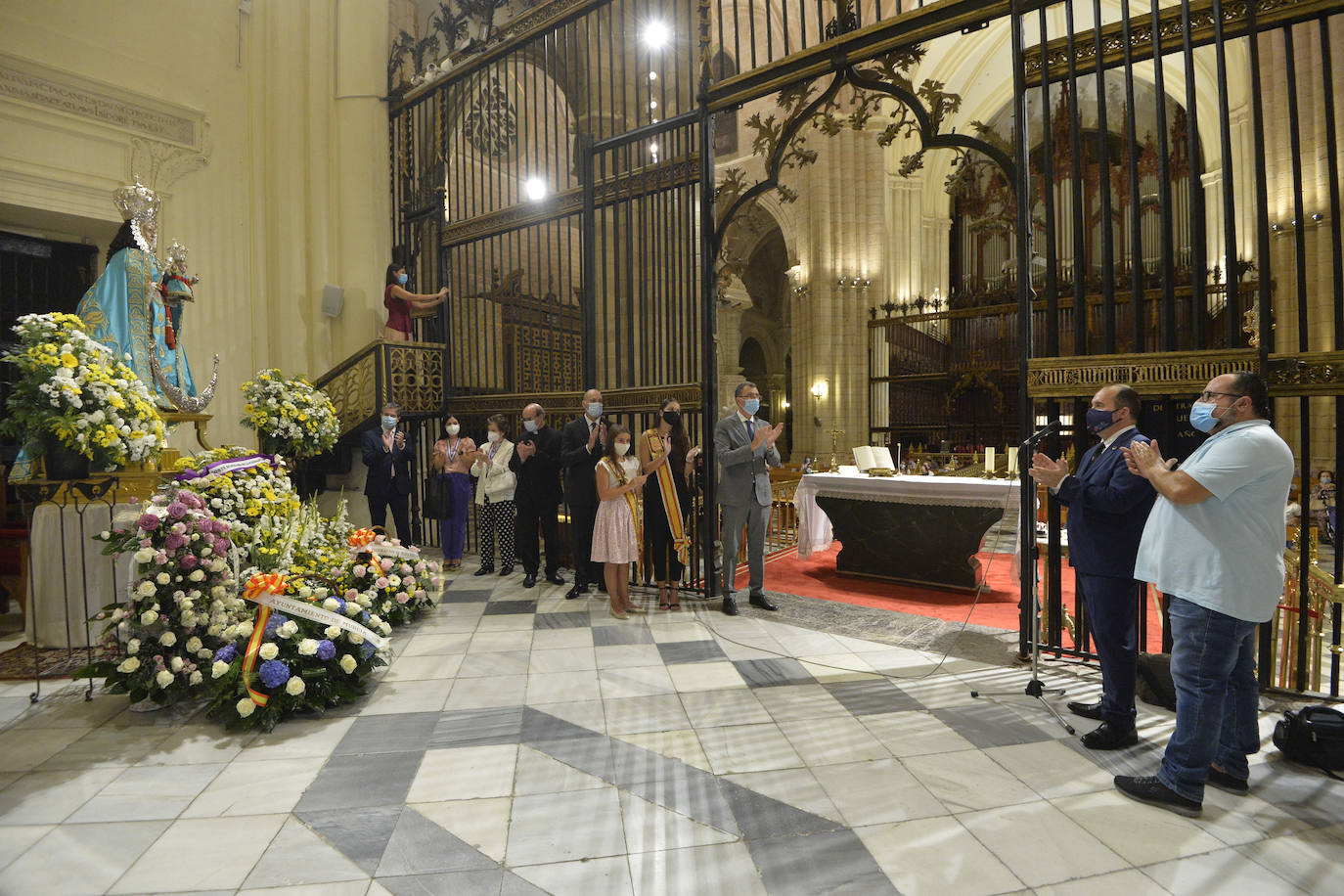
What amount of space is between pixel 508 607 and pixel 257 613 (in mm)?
2277

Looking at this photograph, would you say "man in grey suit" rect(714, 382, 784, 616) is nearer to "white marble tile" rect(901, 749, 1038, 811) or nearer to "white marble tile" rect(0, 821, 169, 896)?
"white marble tile" rect(901, 749, 1038, 811)

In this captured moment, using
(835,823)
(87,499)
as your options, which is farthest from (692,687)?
(87,499)

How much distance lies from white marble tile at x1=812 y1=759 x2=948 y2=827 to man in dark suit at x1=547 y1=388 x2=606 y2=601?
346 cm

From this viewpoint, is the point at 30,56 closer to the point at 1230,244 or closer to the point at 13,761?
the point at 13,761

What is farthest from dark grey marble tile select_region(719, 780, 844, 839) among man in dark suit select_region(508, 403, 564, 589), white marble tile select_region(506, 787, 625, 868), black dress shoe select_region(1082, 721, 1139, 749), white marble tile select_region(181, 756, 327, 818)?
man in dark suit select_region(508, 403, 564, 589)

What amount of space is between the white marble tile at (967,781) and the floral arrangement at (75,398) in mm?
5357

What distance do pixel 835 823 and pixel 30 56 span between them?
413 inches

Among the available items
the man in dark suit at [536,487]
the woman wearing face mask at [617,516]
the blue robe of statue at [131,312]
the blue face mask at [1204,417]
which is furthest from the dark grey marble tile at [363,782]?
the blue robe of statue at [131,312]

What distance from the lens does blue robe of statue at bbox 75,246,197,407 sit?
545 centimetres

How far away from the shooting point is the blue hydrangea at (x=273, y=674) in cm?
356

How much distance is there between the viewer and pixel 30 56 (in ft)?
23.4

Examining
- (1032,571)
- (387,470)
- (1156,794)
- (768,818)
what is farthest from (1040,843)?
(387,470)

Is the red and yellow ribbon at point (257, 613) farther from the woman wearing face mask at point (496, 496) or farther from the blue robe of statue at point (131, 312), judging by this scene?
the woman wearing face mask at point (496, 496)

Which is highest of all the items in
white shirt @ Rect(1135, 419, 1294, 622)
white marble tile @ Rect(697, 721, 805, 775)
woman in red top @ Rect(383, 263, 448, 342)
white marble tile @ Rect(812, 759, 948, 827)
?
woman in red top @ Rect(383, 263, 448, 342)
